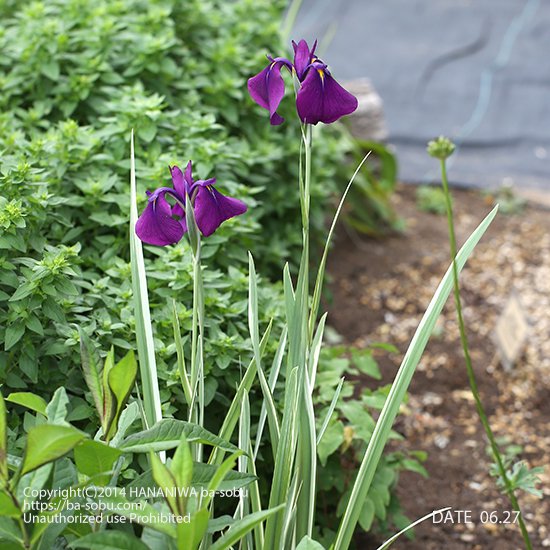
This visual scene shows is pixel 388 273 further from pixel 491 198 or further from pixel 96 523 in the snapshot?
pixel 96 523

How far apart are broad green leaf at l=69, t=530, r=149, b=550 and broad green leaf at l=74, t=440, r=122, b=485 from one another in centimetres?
11

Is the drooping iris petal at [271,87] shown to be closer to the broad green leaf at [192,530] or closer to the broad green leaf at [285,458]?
the broad green leaf at [285,458]

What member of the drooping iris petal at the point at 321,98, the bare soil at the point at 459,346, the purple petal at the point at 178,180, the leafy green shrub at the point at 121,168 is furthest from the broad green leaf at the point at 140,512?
the bare soil at the point at 459,346

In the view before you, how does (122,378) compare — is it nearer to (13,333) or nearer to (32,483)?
(32,483)

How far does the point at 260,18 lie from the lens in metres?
3.24

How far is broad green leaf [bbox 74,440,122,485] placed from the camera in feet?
4.21

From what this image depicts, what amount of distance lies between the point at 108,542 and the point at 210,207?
0.55 m

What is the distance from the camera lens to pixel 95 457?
1302mm

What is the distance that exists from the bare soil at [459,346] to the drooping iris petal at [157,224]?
1082 mm

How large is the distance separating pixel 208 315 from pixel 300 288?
45cm

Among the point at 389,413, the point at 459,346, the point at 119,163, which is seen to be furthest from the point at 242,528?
the point at 459,346

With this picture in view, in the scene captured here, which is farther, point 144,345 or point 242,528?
point 144,345

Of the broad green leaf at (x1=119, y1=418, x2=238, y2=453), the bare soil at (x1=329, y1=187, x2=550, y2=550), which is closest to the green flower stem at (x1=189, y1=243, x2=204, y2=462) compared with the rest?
the broad green leaf at (x1=119, y1=418, x2=238, y2=453)

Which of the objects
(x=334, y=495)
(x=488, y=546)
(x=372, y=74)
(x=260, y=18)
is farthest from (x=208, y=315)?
(x=372, y=74)
